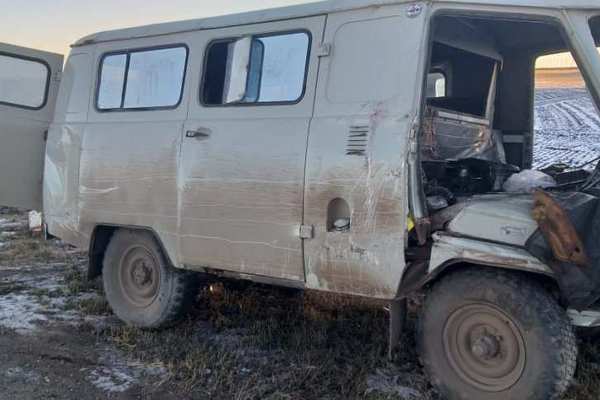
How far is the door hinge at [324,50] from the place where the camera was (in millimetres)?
3938

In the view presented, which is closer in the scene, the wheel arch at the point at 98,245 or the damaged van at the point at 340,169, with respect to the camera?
the damaged van at the point at 340,169

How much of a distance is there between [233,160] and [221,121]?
339 mm

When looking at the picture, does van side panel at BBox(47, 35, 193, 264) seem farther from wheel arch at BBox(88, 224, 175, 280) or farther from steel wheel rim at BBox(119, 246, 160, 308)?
steel wheel rim at BBox(119, 246, 160, 308)

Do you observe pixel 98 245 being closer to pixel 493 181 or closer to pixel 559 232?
pixel 493 181

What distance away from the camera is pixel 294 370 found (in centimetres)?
410

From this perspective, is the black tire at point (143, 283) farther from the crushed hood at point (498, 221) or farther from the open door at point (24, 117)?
the crushed hood at point (498, 221)

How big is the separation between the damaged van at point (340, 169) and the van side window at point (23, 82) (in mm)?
20

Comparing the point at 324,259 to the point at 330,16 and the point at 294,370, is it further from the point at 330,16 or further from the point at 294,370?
the point at 330,16

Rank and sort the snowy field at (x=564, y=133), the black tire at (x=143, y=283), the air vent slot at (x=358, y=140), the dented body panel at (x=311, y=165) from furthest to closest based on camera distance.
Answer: the snowy field at (x=564, y=133), the black tire at (x=143, y=283), the air vent slot at (x=358, y=140), the dented body panel at (x=311, y=165)

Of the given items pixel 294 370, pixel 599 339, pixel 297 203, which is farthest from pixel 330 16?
pixel 599 339

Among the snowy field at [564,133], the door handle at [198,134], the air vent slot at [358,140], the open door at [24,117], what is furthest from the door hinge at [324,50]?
the open door at [24,117]

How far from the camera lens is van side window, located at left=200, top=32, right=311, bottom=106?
4.10 meters

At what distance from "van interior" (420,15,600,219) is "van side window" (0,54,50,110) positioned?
3686 millimetres

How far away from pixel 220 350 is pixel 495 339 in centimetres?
205
